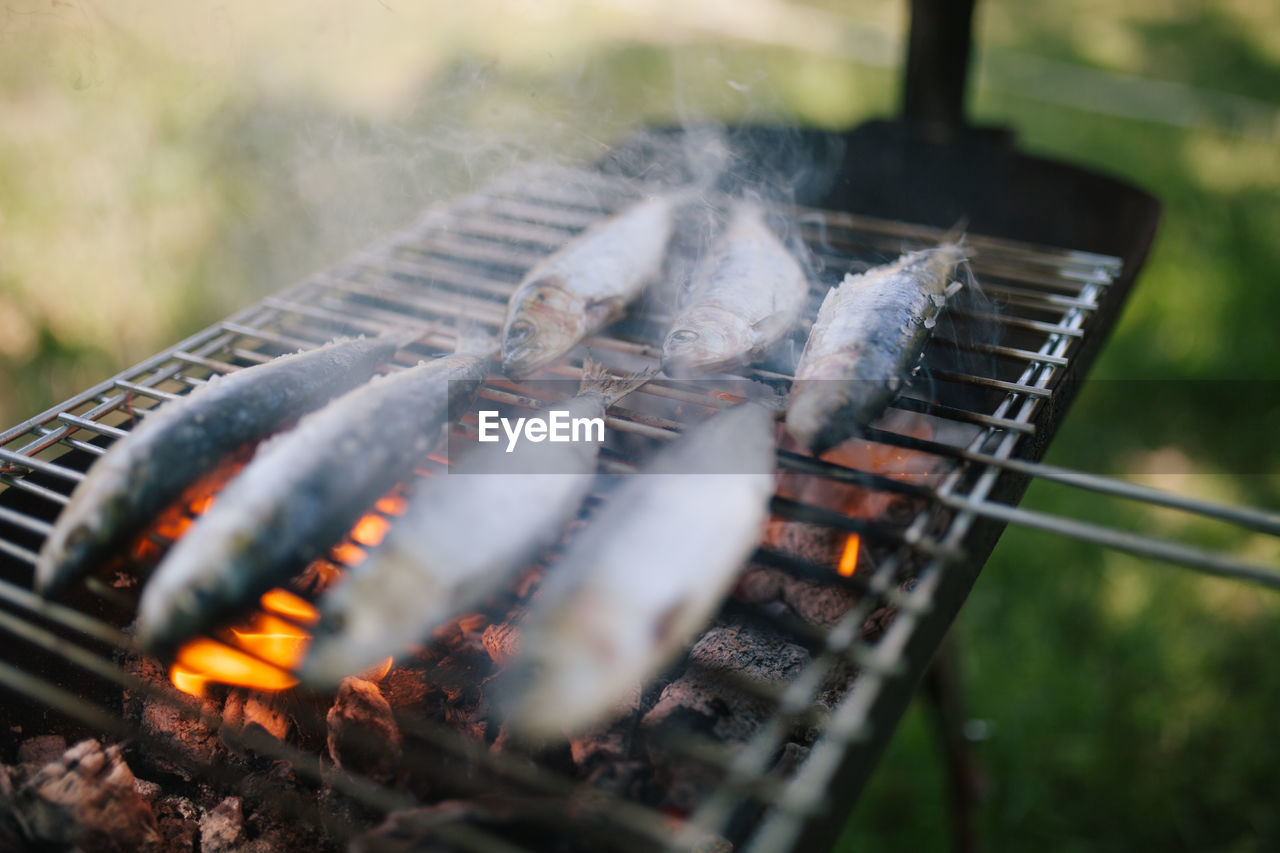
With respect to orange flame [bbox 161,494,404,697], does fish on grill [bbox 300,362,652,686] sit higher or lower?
higher

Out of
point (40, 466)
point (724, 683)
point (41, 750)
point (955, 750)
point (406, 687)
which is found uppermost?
point (40, 466)

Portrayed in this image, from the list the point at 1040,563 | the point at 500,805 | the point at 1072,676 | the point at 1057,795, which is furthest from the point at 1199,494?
the point at 500,805

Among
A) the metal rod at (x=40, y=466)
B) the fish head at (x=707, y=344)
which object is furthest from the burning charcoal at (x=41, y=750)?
the fish head at (x=707, y=344)

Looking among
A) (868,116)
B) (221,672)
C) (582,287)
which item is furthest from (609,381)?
(868,116)

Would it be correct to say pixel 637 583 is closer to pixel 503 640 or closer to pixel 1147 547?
pixel 503 640

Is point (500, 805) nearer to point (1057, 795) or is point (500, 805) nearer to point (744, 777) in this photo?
point (744, 777)

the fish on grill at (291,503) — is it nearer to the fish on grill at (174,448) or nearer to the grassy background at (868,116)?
the fish on grill at (174,448)

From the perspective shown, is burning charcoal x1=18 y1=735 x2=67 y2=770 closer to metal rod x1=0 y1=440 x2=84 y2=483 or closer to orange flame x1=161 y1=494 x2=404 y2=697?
orange flame x1=161 y1=494 x2=404 y2=697

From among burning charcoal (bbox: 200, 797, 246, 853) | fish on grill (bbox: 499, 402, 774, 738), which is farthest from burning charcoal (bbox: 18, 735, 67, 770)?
fish on grill (bbox: 499, 402, 774, 738)
